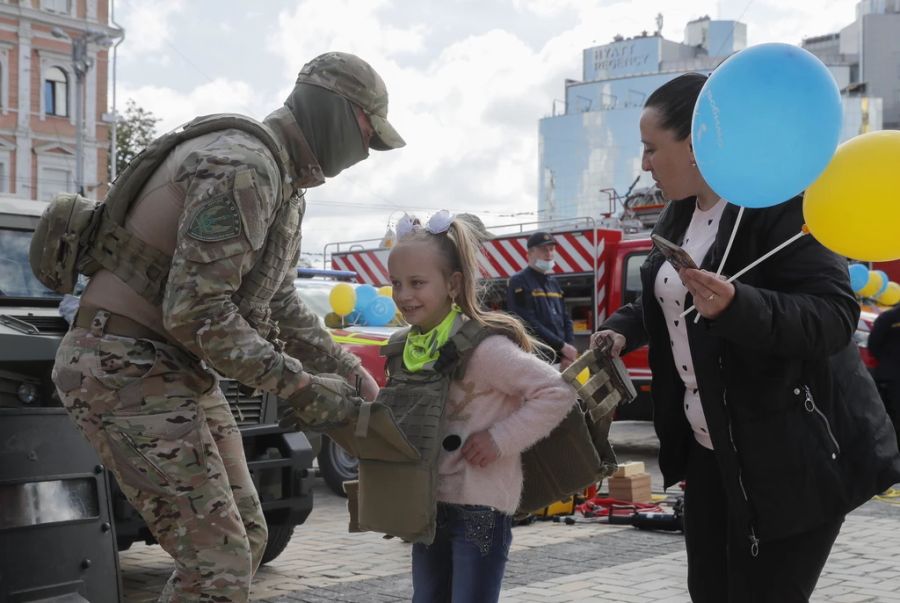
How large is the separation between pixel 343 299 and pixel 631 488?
279 centimetres

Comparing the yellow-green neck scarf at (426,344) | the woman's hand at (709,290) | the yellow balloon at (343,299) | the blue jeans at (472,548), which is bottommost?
the blue jeans at (472,548)

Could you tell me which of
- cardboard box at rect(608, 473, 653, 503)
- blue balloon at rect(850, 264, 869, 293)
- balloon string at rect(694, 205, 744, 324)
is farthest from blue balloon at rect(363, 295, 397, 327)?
blue balloon at rect(850, 264, 869, 293)

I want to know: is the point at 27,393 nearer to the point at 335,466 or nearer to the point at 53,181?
the point at 335,466

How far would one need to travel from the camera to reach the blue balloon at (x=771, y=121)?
2.78m

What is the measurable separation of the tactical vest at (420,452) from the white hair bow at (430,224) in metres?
0.32

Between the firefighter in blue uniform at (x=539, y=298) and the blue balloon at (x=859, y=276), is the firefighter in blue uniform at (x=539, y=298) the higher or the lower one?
the lower one

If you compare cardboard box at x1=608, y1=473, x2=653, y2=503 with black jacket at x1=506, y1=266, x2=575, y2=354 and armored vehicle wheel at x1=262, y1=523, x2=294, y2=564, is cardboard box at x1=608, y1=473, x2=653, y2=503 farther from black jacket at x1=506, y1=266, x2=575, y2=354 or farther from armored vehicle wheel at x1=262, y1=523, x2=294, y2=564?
armored vehicle wheel at x1=262, y1=523, x2=294, y2=564

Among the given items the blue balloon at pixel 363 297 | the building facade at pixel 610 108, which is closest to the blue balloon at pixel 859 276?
the blue balloon at pixel 363 297

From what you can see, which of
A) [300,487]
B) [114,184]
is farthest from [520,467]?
[300,487]

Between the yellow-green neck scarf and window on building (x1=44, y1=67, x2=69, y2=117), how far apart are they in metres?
46.5

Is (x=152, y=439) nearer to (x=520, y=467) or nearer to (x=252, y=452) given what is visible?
(x=520, y=467)

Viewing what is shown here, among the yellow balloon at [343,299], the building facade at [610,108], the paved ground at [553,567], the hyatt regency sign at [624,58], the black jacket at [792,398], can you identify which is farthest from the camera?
the hyatt regency sign at [624,58]

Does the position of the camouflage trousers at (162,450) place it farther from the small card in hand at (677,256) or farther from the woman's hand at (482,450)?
the small card in hand at (677,256)

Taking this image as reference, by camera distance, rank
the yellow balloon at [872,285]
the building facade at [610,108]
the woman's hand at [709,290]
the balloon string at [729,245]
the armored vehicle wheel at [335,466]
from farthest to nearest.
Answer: the building facade at [610,108]
the yellow balloon at [872,285]
the armored vehicle wheel at [335,466]
the balloon string at [729,245]
the woman's hand at [709,290]
